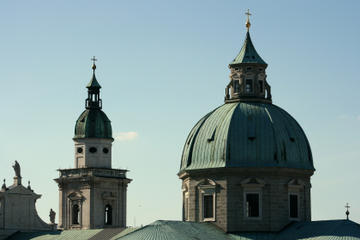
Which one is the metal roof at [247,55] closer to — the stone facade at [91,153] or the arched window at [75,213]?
the stone facade at [91,153]

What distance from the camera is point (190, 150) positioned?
124688mm

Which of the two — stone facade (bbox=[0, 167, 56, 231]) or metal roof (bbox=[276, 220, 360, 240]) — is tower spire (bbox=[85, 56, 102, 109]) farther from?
metal roof (bbox=[276, 220, 360, 240])

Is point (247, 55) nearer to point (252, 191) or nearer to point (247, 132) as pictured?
point (247, 132)

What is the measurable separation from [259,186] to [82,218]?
41359mm

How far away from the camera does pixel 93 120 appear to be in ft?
522

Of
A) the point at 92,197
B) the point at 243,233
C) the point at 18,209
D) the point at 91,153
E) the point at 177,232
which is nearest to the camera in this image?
the point at 177,232

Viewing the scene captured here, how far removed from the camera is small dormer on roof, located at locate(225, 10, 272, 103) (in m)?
126

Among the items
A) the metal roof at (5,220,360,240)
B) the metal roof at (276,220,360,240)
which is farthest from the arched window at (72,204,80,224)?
the metal roof at (276,220,360,240)

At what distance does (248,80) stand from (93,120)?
124ft

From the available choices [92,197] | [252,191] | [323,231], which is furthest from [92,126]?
[323,231]

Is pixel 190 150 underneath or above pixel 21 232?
above

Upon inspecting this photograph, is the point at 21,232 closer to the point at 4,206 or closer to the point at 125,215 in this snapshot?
the point at 4,206

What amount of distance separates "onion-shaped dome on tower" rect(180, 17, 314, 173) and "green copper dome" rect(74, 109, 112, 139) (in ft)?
110

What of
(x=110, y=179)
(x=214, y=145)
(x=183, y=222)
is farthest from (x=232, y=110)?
(x=110, y=179)
